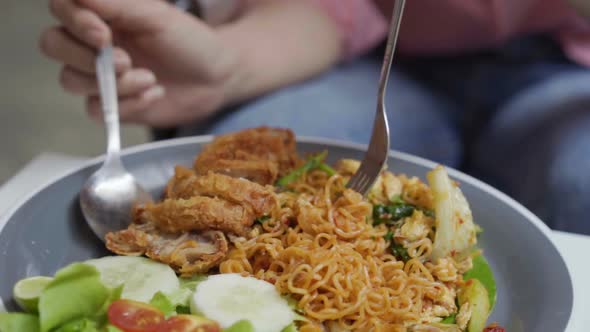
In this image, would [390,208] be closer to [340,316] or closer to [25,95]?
[340,316]

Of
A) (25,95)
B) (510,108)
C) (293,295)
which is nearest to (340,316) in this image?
(293,295)

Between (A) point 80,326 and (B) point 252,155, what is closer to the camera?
(A) point 80,326

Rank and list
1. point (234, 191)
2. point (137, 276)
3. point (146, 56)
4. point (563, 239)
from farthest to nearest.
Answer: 1. point (146, 56)
2. point (563, 239)
3. point (234, 191)
4. point (137, 276)

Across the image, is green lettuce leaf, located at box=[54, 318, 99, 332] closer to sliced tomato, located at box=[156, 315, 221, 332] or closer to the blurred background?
sliced tomato, located at box=[156, 315, 221, 332]

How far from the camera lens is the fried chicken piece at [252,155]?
57.3 inches

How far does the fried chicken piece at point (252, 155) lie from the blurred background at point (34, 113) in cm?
235

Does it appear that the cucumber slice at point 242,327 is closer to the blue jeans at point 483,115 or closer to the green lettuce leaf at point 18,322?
Answer: the green lettuce leaf at point 18,322

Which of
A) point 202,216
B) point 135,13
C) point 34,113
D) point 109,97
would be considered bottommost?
point 34,113

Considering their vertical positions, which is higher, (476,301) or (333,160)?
(333,160)

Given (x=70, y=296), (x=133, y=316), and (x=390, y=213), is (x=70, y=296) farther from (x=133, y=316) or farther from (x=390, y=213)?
(x=390, y=213)

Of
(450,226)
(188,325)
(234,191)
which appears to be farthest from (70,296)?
(450,226)

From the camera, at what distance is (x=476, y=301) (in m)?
1.23

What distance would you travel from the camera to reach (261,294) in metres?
1.14

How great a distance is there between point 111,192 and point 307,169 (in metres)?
0.44
